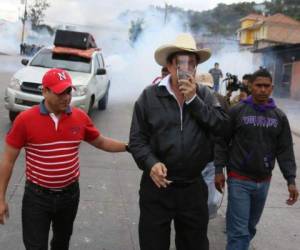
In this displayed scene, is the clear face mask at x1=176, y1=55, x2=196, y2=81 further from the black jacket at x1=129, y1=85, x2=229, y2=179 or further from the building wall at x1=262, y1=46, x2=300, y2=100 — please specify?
the building wall at x1=262, y1=46, x2=300, y2=100

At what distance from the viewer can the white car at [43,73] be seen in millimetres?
10609

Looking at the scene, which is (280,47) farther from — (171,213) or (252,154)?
(171,213)

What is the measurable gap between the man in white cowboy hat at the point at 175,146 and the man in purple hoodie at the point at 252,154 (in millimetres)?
798

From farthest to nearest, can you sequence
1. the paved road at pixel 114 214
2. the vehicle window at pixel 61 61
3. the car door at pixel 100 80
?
1. the car door at pixel 100 80
2. the vehicle window at pixel 61 61
3. the paved road at pixel 114 214

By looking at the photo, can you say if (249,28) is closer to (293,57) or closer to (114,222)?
(293,57)

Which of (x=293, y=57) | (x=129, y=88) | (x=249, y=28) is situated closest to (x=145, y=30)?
(x=293, y=57)

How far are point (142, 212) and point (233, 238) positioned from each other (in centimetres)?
111

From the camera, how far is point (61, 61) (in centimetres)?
1258

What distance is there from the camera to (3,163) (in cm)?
346

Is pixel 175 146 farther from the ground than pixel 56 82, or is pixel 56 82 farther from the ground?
pixel 56 82

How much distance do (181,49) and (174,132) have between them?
51 cm

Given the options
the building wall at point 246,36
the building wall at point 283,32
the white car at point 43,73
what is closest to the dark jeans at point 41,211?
the white car at point 43,73

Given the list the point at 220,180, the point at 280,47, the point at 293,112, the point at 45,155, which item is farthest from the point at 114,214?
the point at 280,47

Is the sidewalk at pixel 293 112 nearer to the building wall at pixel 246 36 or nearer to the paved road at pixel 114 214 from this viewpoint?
the paved road at pixel 114 214
